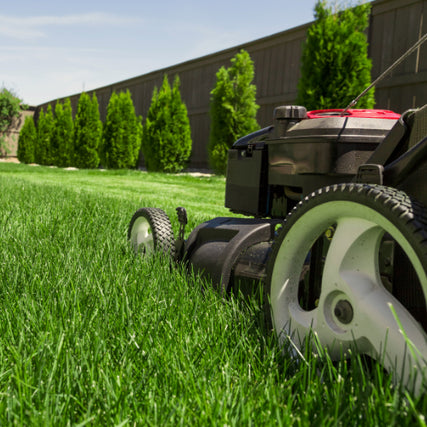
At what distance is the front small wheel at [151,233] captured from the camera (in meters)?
2.79

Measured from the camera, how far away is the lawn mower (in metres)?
1.21

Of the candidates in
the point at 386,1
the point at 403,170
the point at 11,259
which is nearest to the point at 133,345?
the point at 403,170

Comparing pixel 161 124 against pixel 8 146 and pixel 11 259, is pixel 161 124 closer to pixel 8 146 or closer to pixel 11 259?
pixel 11 259

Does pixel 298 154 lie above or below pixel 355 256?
above

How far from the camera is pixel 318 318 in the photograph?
144cm

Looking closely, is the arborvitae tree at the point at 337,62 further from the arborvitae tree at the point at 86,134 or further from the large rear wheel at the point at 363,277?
the arborvitae tree at the point at 86,134

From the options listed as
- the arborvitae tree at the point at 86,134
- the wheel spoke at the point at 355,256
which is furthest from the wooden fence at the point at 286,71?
the wheel spoke at the point at 355,256

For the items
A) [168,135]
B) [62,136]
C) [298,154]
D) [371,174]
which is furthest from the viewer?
[62,136]

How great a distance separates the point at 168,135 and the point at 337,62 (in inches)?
303

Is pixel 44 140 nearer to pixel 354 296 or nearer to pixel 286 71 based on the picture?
pixel 286 71

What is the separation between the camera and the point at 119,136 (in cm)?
1930

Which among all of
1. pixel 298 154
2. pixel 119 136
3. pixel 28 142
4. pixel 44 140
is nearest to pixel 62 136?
pixel 44 140

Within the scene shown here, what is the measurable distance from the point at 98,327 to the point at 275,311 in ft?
1.74

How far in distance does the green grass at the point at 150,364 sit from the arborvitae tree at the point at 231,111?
41.0 feet
